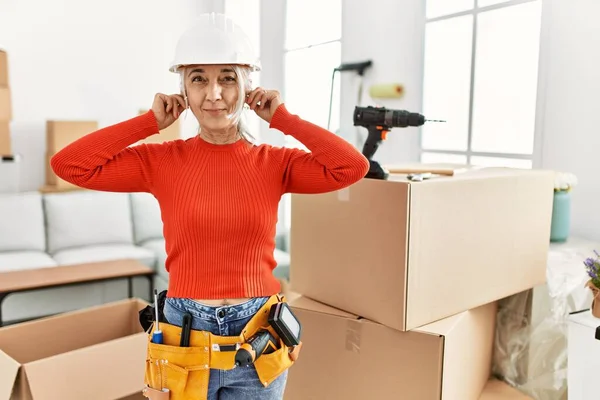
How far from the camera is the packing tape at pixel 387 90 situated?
258 centimetres

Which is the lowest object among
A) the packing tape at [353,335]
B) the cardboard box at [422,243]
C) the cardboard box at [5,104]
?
the packing tape at [353,335]

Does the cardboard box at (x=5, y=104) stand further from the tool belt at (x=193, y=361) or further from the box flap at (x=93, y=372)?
the tool belt at (x=193, y=361)

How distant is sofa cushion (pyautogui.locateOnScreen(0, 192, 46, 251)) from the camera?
346cm

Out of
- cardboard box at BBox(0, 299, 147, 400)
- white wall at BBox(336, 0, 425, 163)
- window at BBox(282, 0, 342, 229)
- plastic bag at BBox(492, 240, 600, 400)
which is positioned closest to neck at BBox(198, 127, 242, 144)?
cardboard box at BBox(0, 299, 147, 400)

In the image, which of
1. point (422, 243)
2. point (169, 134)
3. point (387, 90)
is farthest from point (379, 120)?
point (169, 134)

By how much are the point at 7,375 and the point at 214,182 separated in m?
0.87

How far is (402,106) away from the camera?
2.63 m

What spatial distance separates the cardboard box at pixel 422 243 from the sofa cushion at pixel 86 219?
8.14 feet

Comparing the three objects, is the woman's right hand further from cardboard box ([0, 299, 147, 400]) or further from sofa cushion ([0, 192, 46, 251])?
sofa cushion ([0, 192, 46, 251])

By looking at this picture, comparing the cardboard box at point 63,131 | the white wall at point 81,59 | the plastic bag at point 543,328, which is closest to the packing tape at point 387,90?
the plastic bag at point 543,328

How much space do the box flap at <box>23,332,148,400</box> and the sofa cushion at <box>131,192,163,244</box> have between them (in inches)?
90.9

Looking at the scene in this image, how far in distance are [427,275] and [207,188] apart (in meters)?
0.59

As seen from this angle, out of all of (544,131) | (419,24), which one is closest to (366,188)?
(544,131)

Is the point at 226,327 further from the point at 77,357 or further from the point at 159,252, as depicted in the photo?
the point at 159,252
